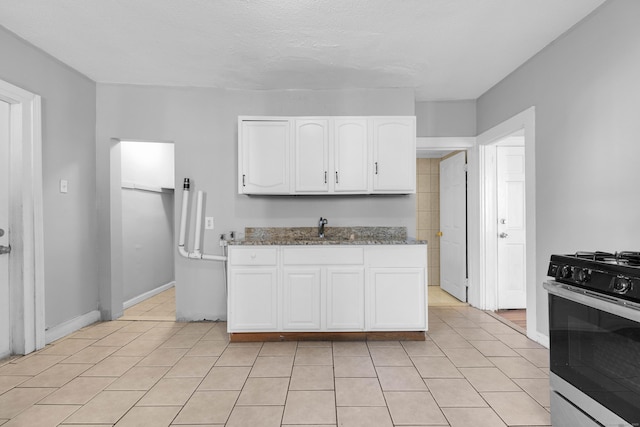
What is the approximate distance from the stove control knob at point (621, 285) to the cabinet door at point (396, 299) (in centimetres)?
170

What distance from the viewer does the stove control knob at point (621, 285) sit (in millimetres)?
1328

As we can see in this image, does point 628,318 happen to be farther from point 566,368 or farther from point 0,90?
point 0,90

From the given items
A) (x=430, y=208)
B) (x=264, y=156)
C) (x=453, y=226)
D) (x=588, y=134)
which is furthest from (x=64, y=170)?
(x=430, y=208)

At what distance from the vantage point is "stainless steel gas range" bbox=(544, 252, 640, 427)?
51.5 inches

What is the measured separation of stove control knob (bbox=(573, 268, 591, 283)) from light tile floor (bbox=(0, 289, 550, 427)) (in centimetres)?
84

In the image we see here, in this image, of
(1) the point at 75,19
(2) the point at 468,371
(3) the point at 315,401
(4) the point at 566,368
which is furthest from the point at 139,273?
(4) the point at 566,368

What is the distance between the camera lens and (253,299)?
120 inches

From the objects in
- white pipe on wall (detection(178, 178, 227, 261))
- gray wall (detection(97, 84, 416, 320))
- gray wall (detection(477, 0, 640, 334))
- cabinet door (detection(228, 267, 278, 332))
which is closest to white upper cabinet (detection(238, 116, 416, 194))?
gray wall (detection(97, 84, 416, 320))

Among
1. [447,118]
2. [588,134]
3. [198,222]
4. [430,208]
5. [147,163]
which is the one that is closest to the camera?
[588,134]

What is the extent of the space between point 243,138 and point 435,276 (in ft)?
12.1

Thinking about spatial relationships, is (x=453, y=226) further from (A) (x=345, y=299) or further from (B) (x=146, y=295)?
(B) (x=146, y=295)

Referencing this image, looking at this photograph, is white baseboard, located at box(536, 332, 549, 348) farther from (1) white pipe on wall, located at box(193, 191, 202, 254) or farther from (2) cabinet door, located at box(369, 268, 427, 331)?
(1) white pipe on wall, located at box(193, 191, 202, 254)

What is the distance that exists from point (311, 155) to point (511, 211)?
2362 mm

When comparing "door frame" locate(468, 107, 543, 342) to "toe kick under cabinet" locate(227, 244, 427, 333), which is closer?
"toe kick under cabinet" locate(227, 244, 427, 333)
